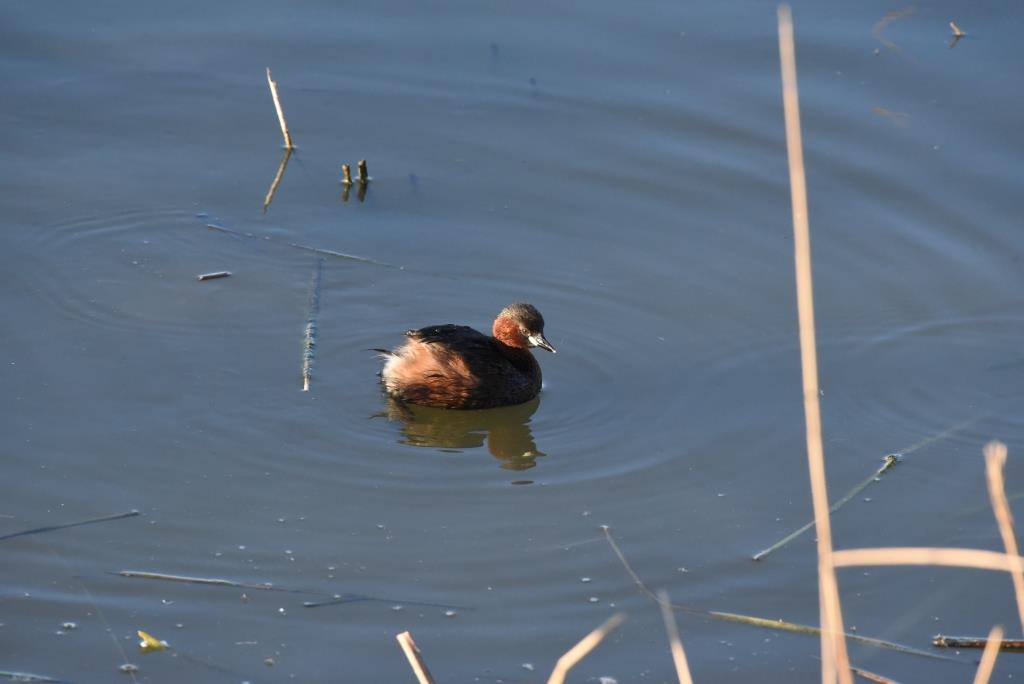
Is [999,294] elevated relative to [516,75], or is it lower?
lower

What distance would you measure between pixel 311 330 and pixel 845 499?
3138 millimetres

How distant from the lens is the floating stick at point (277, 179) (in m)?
9.80

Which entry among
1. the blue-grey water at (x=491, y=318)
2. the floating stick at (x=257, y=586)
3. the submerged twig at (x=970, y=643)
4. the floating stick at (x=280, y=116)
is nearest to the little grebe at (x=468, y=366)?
the blue-grey water at (x=491, y=318)

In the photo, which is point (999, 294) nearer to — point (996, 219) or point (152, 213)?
point (996, 219)

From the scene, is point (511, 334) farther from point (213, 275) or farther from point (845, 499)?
point (845, 499)

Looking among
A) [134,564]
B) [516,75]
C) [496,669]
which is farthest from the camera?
[516,75]

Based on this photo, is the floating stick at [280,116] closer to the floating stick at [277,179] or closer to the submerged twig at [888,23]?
the floating stick at [277,179]

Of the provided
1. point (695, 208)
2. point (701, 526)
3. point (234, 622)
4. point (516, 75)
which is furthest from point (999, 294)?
point (234, 622)

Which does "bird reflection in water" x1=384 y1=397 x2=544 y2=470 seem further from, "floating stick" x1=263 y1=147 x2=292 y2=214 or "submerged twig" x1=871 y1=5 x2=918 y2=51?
"submerged twig" x1=871 y1=5 x2=918 y2=51

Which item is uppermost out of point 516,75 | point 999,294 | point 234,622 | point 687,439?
point 516,75

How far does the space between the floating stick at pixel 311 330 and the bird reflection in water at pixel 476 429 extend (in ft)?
1.51

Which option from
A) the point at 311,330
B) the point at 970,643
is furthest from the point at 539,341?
the point at 970,643

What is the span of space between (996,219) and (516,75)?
11.6 ft

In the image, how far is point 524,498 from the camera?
7.23 metres
